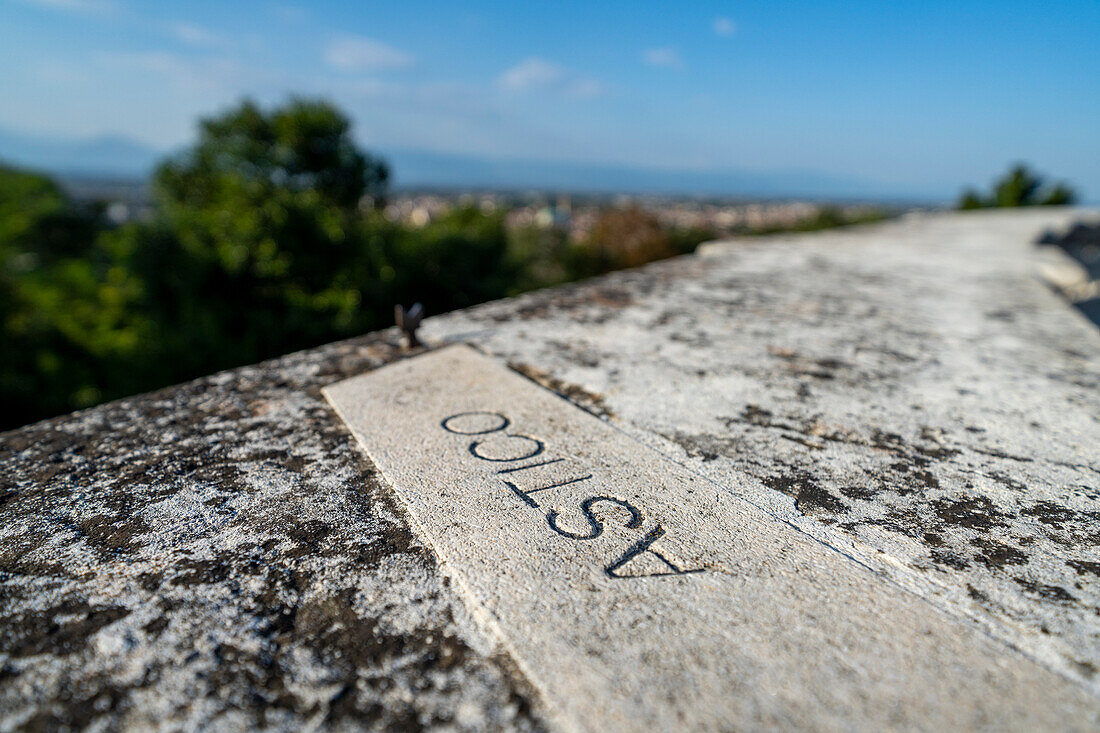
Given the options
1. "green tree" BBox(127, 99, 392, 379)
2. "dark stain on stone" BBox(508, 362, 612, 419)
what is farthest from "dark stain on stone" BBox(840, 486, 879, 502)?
"green tree" BBox(127, 99, 392, 379)

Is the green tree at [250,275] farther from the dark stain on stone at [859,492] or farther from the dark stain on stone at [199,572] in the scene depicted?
the dark stain on stone at [859,492]

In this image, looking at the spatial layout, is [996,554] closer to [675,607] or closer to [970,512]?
[970,512]

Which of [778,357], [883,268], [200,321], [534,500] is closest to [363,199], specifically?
[200,321]

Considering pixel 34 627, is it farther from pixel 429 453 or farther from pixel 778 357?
pixel 778 357

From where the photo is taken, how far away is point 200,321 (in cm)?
791

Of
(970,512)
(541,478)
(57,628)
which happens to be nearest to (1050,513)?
(970,512)

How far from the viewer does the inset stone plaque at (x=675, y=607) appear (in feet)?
2.60

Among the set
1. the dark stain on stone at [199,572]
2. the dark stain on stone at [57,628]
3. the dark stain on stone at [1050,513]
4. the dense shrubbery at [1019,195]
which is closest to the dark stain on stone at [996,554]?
the dark stain on stone at [1050,513]

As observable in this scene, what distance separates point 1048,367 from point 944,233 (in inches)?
224

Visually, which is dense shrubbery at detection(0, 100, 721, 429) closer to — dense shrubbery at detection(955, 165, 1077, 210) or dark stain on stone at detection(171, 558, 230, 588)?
dark stain on stone at detection(171, 558, 230, 588)

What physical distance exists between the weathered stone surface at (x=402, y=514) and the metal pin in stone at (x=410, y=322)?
0.11 m

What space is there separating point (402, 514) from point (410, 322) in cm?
112

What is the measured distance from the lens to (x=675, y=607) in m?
0.97

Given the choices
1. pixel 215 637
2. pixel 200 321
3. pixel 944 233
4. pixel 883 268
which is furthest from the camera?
pixel 200 321
